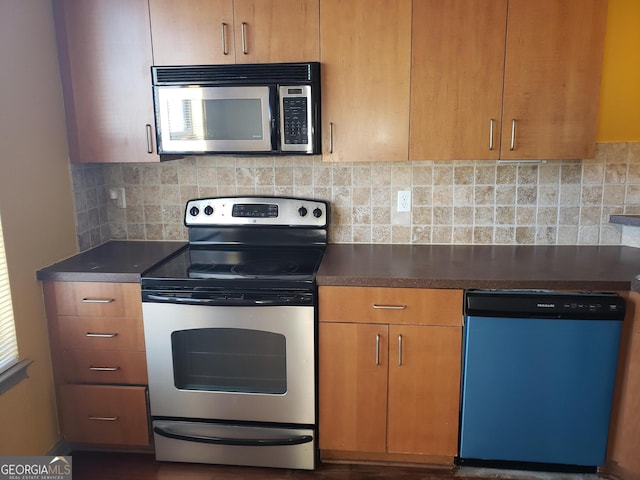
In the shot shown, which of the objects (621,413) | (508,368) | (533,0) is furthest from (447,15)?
(621,413)

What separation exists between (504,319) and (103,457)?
191cm

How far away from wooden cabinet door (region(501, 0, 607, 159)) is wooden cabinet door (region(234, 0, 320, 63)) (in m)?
0.83

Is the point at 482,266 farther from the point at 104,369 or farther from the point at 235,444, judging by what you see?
the point at 104,369

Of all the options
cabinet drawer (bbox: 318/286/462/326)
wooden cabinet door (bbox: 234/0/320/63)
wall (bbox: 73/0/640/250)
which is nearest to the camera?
cabinet drawer (bbox: 318/286/462/326)

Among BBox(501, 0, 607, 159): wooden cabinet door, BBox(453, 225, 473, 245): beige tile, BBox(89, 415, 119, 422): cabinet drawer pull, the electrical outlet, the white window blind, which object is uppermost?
BBox(501, 0, 607, 159): wooden cabinet door

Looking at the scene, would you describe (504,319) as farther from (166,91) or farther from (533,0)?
(166,91)

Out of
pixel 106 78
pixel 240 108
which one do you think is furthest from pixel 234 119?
pixel 106 78

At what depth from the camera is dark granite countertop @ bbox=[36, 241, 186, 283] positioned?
7.24 ft

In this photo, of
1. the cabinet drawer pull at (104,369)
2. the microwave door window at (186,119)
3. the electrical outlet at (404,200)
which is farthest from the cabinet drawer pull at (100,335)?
the electrical outlet at (404,200)

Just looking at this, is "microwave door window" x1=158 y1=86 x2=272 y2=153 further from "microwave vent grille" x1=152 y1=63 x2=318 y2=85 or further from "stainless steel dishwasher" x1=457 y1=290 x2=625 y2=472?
"stainless steel dishwasher" x1=457 y1=290 x2=625 y2=472

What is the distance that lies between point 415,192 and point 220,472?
162cm

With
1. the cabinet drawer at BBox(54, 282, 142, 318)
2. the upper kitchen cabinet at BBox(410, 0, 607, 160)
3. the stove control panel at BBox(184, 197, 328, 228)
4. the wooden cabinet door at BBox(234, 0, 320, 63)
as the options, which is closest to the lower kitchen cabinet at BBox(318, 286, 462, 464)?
the stove control panel at BBox(184, 197, 328, 228)

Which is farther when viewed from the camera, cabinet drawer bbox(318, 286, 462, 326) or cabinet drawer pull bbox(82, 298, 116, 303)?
cabinet drawer pull bbox(82, 298, 116, 303)

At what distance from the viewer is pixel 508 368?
2.09 m
